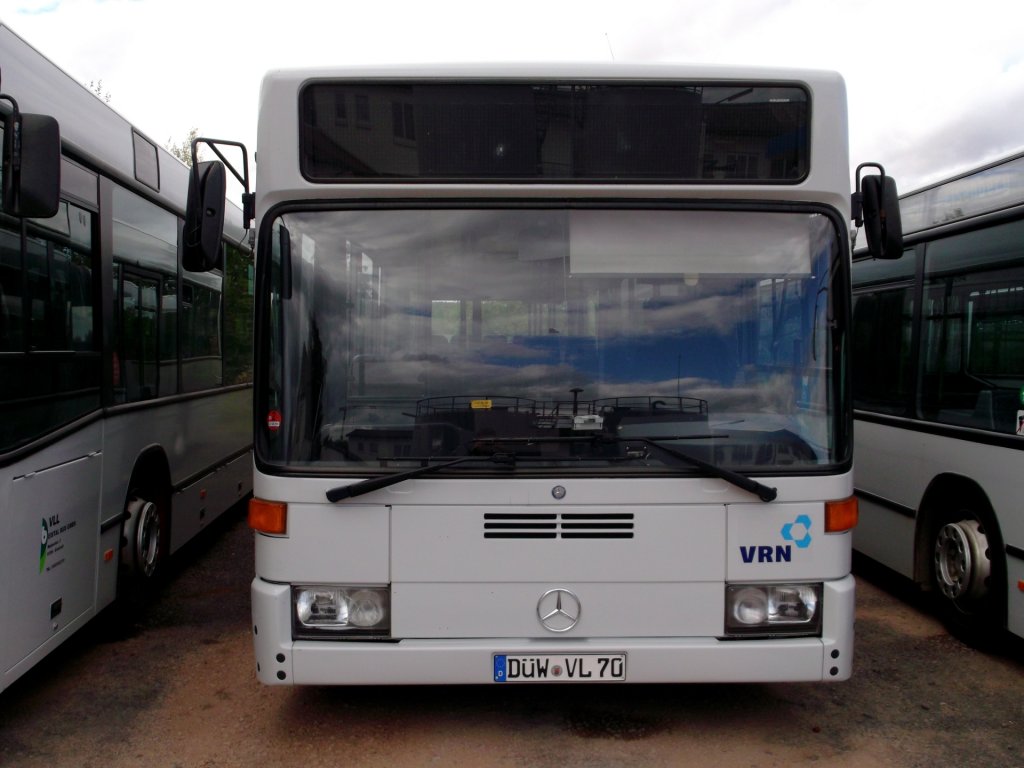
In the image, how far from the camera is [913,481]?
21.5 feet

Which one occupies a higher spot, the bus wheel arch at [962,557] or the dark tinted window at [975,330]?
the dark tinted window at [975,330]

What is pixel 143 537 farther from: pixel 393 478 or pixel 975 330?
pixel 975 330

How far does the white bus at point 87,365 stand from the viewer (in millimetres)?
4305

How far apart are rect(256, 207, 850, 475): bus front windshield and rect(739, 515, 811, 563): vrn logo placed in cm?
25

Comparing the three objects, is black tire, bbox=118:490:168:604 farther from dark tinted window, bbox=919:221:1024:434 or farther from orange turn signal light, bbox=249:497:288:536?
dark tinted window, bbox=919:221:1024:434

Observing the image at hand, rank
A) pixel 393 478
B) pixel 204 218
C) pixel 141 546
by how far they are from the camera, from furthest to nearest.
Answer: pixel 141 546, pixel 204 218, pixel 393 478

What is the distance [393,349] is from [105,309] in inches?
94.3

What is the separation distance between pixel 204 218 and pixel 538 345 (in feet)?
5.21

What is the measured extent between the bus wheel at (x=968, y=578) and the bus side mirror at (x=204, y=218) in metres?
4.57

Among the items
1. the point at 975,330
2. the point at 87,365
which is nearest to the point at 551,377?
the point at 87,365

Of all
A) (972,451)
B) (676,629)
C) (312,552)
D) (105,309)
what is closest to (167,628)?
(105,309)

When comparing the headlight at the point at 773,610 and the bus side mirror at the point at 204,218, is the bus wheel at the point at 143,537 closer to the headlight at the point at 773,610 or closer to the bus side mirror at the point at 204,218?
the bus side mirror at the point at 204,218

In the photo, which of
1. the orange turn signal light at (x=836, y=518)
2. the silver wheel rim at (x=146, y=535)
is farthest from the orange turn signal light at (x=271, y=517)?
the orange turn signal light at (x=836, y=518)

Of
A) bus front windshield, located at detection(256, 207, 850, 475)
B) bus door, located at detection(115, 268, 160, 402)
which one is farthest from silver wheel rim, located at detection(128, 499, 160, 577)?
bus front windshield, located at detection(256, 207, 850, 475)
